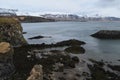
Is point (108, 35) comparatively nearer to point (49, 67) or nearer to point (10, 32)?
point (10, 32)

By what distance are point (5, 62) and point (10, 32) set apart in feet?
69.0

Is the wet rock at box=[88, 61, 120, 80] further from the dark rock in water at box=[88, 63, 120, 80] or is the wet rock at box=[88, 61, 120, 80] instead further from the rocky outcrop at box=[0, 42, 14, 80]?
the rocky outcrop at box=[0, 42, 14, 80]

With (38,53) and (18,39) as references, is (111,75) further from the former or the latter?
(18,39)

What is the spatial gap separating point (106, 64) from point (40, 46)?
Result: 19.3 metres

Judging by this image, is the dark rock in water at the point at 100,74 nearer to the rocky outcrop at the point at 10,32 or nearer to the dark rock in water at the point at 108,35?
the rocky outcrop at the point at 10,32

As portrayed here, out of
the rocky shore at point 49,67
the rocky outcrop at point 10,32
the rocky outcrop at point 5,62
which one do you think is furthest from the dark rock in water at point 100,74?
the rocky outcrop at point 10,32

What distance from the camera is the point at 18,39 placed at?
5231cm

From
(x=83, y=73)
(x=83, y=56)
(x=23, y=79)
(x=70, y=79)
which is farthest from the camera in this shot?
(x=83, y=56)

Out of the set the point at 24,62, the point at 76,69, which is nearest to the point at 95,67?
the point at 76,69

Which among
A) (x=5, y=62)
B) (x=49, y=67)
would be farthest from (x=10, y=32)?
(x=5, y=62)

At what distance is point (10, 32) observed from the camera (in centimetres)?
5119

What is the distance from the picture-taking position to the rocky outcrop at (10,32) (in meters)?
50.0

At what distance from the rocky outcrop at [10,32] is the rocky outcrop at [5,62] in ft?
56.4

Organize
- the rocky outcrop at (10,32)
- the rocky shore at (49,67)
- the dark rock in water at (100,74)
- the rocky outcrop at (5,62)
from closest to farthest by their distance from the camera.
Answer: the rocky outcrop at (5,62) < the rocky shore at (49,67) < the dark rock in water at (100,74) < the rocky outcrop at (10,32)
